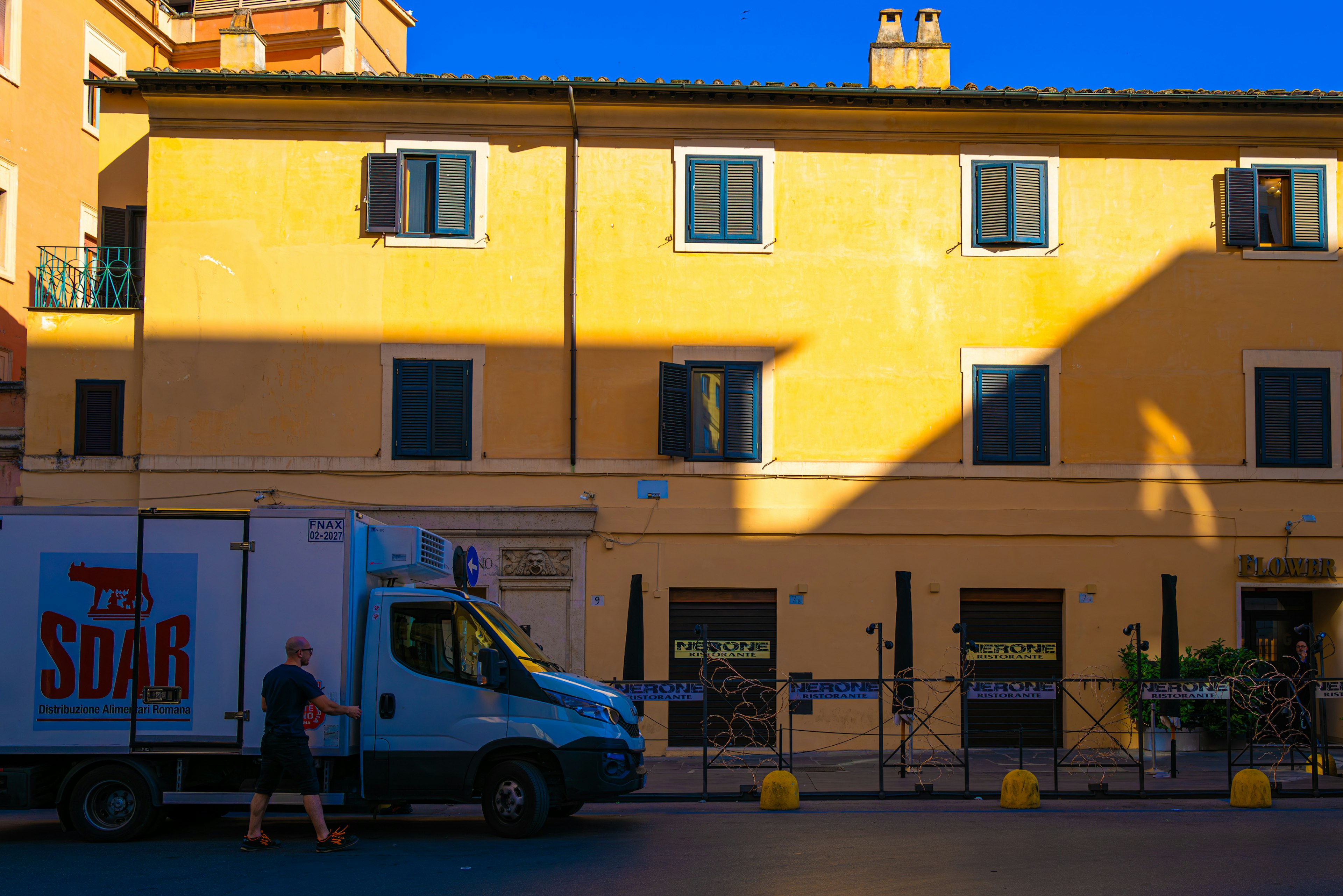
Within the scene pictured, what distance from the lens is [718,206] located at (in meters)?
18.5

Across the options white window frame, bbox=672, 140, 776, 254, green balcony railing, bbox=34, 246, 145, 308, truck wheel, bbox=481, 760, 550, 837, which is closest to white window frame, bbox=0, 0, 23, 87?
green balcony railing, bbox=34, 246, 145, 308

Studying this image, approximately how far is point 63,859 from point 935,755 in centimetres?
1140

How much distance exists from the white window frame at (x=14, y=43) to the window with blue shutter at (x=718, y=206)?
14.6 m

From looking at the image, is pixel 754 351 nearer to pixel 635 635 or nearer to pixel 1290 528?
pixel 635 635

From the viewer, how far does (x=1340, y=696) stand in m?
14.1

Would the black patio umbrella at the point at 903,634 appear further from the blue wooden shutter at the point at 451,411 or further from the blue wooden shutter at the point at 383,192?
the blue wooden shutter at the point at 383,192

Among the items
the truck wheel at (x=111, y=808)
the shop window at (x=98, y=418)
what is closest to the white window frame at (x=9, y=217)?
the shop window at (x=98, y=418)

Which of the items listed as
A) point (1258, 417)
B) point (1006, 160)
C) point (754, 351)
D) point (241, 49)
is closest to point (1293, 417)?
point (1258, 417)

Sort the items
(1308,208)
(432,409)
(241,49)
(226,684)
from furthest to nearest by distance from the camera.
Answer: (241,49) → (1308,208) → (432,409) → (226,684)

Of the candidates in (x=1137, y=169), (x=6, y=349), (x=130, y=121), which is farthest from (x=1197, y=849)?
(x=6, y=349)

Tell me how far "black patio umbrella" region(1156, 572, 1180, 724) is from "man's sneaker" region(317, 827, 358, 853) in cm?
1057

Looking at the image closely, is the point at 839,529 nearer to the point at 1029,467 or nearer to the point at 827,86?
the point at 1029,467

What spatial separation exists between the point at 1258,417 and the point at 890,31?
822 cm

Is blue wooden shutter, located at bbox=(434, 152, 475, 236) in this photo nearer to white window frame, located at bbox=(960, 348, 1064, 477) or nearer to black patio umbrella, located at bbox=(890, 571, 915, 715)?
white window frame, located at bbox=(960, 348, 1064, 477)
